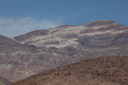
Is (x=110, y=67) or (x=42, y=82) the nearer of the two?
(x=42, y=82)

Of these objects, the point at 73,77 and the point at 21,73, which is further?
the point at 21,73

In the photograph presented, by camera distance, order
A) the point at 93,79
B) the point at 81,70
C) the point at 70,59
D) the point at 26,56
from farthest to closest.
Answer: the point at 70,59 → the point at 26,56 → the point at 81,70 → the point at 93,79

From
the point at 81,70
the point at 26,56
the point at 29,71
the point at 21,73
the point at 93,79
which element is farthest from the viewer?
the point at 26,56

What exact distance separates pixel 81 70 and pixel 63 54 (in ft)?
605

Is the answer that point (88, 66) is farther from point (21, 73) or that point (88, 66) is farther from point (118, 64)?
point (21, 73)

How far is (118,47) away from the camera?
196 m

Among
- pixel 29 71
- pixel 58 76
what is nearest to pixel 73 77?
pixel 58 76

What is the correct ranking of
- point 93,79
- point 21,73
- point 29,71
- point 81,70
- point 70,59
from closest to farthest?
point 93,79, point 81,70, point 21,73, point 29,71, point 70,59

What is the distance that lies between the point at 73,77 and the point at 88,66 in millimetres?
2459

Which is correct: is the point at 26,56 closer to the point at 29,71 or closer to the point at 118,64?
the point at 29,71

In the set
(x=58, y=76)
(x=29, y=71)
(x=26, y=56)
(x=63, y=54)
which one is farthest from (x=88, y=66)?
(x=63, y=54)

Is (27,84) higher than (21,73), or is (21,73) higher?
(27,84)

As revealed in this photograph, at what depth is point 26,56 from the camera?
178375 mm

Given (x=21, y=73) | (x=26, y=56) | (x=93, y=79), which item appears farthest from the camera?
(x=26, y=56)
